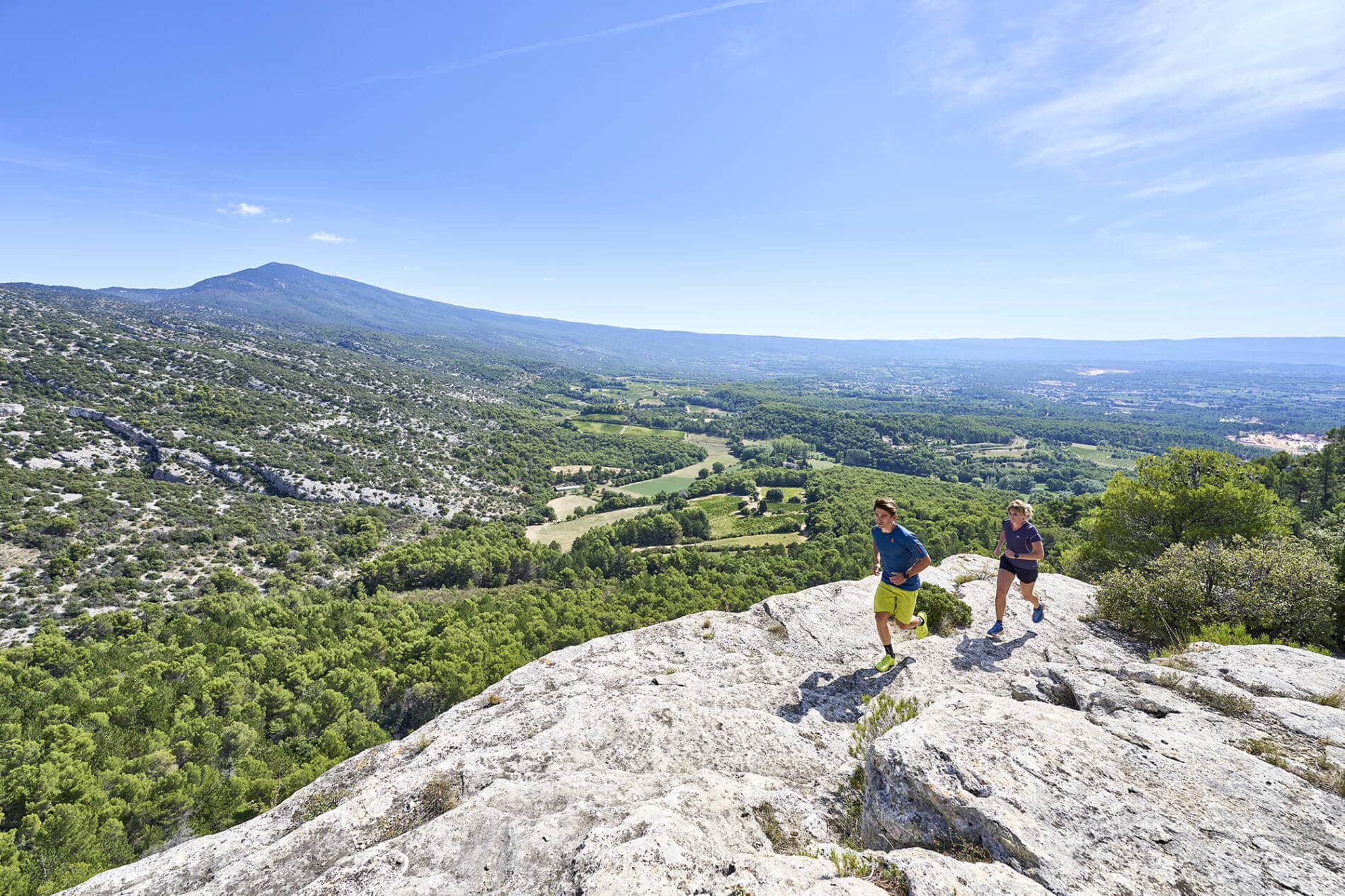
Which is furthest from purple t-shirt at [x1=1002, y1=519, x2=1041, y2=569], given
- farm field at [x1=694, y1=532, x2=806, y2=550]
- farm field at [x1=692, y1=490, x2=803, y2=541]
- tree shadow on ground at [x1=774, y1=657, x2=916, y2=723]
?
farm field at [x1=692, y1=490, x2=803, y2=541]

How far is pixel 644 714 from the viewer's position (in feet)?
35.1

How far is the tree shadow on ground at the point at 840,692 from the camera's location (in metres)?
10.8

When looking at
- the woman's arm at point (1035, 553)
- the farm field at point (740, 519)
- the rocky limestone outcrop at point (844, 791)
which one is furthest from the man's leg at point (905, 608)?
the farm field at point (740, 519)

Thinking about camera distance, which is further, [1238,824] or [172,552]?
[172,552]

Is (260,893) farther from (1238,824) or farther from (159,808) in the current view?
(159,808)

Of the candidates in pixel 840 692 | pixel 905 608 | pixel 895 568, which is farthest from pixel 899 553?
pixel 840 692

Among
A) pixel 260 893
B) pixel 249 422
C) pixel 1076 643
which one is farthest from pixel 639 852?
pixel 249 422

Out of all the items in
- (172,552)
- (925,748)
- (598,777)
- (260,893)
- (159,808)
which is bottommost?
(172,552)

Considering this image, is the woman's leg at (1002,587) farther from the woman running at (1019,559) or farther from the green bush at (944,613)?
the green bush at (944,613)

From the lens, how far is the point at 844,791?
834 centimetres

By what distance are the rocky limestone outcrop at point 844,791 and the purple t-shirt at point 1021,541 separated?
1839 millimetres

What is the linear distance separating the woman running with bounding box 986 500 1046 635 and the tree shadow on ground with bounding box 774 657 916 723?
125 inches

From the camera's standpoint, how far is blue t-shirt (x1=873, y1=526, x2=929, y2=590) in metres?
11.2

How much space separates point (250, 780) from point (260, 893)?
27.4 metres
